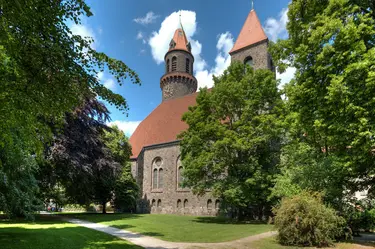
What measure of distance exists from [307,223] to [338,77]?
5.37m

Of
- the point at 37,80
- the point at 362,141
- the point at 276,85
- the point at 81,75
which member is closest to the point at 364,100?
the point at 362,141

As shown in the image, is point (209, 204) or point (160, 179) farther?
point (160, 179)

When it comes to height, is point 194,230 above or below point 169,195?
below

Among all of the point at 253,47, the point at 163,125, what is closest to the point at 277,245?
the point at 253,47

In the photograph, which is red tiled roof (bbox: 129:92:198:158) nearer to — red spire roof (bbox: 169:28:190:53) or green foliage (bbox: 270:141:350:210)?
red spire roof (bbox: 169:28:190:53)

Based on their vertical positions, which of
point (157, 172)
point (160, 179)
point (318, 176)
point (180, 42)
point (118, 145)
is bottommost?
point (318, 176)

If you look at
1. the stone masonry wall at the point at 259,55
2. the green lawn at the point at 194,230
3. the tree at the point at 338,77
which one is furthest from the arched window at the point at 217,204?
the tree at the point at 338,77

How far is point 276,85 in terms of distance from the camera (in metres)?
22.8

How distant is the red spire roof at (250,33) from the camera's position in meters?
33.6

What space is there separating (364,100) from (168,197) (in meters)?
26.8

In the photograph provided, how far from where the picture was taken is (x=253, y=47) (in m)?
33.3

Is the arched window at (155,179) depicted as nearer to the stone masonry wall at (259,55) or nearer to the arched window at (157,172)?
the arched window at (157,172)

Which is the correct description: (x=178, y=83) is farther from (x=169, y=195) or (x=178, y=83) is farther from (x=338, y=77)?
(x=338, y=77)

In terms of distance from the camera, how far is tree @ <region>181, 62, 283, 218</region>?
20.8 meters
